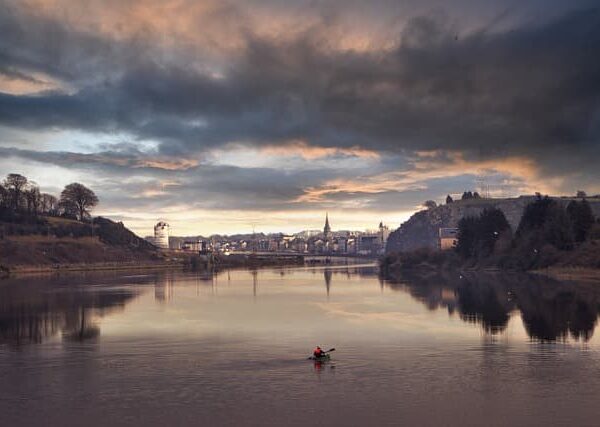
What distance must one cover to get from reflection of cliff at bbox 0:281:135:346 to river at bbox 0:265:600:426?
49cm

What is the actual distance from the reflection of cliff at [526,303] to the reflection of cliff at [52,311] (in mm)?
36569

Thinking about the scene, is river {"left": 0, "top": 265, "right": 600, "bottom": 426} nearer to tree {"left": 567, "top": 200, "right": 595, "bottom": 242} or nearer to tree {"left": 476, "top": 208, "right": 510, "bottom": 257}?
tree {"left": 567, "top": 200, "right": 595, "bottom": 242}

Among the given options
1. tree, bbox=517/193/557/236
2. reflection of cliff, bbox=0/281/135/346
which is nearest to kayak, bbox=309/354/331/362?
reflection of cliff, bbox=0/281/135/346

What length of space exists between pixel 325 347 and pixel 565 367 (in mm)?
15906

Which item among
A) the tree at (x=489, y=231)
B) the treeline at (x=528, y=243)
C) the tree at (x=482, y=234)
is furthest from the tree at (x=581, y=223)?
the tree at (x=489, y=231)

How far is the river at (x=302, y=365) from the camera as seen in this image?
95.0ft

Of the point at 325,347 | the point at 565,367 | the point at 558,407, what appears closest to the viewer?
the point at 558,407

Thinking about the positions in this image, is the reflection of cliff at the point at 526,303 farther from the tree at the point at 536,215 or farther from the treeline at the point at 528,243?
the tree at the point at 536,215

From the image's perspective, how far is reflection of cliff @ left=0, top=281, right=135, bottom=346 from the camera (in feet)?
181

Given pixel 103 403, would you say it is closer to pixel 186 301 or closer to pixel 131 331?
pixel 131 331

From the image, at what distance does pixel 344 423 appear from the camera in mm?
27406

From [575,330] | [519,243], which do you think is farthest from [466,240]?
[575,330]

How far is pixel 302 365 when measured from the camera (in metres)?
39.6

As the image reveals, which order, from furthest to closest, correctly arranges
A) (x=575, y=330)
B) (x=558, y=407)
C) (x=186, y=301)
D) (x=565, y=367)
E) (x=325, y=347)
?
(x=186, y=301)
(x=575, y=330)
(x=325, y=347)
(x=565, y=367)
(x=558, y=407)
